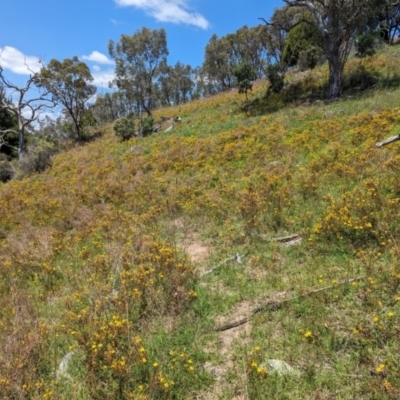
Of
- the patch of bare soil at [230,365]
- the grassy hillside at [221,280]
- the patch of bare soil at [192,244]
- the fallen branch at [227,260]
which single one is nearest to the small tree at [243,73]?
the grassy hillside at [221,280]

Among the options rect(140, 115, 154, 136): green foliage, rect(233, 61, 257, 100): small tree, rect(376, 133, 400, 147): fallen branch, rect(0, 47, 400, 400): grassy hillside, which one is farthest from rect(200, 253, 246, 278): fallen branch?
rect(140, 115, 154, 136): green foliage

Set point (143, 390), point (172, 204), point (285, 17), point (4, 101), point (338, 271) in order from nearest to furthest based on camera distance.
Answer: point (143, 390) → point (338, 271) → point (172, 204) → point (4, 101) → point (285, 17)

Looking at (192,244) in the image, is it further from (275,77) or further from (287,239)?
(275,77)

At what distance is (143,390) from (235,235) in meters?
3.79

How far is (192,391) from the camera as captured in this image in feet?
11.1

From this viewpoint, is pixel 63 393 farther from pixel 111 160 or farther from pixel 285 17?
pixel 285 17

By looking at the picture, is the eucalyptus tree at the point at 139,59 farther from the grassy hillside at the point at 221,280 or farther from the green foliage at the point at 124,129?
the grassy hillside at the point at 221,280

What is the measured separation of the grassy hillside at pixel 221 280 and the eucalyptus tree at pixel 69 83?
1927cm

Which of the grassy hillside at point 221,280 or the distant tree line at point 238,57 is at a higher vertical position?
the distant tree line at point 238,57

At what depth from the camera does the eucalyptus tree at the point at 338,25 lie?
51.8 feet

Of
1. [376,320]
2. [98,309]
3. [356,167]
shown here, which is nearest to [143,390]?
[98,309]

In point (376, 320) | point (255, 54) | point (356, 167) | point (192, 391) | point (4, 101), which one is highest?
point (255, 54)

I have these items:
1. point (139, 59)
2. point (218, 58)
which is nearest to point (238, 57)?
point (218, 58)

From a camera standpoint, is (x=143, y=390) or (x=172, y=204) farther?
(x=172, y=204)
